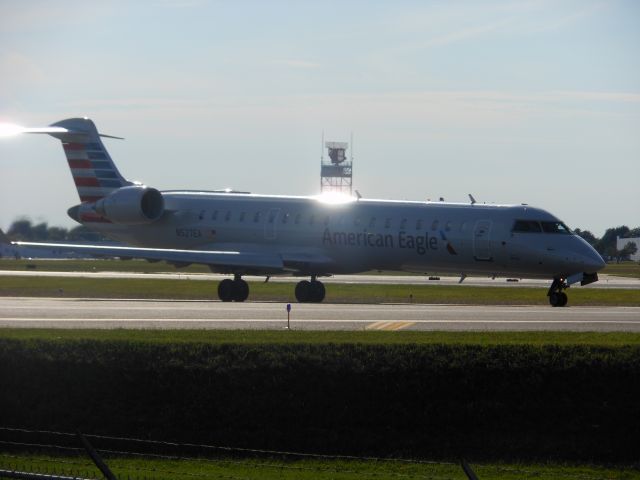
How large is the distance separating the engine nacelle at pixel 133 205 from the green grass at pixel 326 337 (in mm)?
21384

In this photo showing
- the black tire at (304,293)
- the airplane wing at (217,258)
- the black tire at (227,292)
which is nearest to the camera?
the airplane wing at (217,258)

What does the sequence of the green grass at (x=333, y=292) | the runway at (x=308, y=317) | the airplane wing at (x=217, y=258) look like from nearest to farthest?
the runway at (x=308, y=317) < the airplane wing at (x=217, y=258) < the green grass at (x=333, y=292)

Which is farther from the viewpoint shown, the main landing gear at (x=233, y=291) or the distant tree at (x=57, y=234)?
the distant tree at (x=57, y=234)

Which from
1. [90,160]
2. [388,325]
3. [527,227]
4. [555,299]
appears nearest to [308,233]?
[527,227]

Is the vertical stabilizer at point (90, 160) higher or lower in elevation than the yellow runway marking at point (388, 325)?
higher

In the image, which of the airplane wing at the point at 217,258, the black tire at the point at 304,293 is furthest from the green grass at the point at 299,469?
the black tire at the point at 304,293

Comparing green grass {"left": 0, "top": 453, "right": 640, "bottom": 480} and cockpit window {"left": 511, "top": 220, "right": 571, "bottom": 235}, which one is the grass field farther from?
green grass {"left": 0, "top": 453, "right": 640, "bottom": 480}

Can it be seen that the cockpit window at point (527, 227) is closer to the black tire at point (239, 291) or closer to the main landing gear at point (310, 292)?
the main landing gear at point (310, 292)

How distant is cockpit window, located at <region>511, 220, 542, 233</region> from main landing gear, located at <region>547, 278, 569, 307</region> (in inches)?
79.6

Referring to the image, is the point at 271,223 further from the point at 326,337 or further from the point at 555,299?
the point at 326,337

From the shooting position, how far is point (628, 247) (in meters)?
176

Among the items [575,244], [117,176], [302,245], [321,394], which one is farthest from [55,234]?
[321,394]

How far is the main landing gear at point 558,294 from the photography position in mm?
40656

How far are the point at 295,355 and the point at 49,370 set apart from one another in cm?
483
